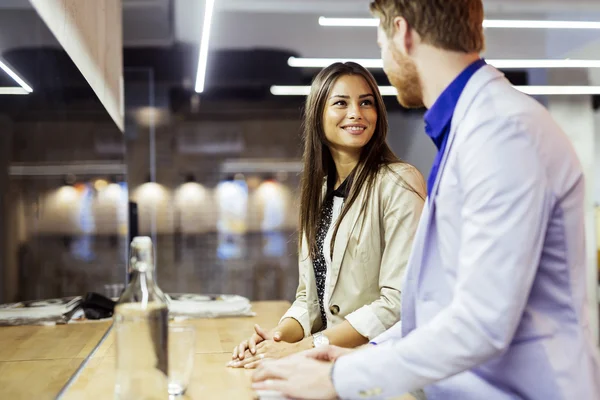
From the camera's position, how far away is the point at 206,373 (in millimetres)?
1553

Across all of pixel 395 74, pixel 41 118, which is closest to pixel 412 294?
pixel 395 74

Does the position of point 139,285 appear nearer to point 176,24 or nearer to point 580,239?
point 580,239

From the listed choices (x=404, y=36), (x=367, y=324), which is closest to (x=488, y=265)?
(x=404, y=36)

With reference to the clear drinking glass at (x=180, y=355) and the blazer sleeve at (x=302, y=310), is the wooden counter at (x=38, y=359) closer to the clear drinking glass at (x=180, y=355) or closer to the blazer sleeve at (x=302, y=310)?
the clear drinking glass at (x=180, y=355)

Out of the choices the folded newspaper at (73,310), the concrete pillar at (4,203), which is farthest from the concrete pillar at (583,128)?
the concrete pillar at (4,203)

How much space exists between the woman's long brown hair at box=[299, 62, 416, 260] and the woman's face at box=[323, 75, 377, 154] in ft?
0.06

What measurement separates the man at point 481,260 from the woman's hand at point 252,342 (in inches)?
22.1

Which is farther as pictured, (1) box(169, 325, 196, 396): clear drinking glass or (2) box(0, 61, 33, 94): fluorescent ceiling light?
(1) box(169, 325, 196, 396): clear drinking glass

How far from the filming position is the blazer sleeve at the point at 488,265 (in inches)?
36.1

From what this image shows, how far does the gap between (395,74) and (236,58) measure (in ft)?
15.8

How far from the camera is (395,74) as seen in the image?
1196 mm

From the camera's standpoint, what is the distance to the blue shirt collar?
3.66 feet

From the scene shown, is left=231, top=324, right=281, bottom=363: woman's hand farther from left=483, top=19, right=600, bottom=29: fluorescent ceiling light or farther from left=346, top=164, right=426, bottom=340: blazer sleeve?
left=483, top=19, right=600, bottom=29: fluorescent ceiling light

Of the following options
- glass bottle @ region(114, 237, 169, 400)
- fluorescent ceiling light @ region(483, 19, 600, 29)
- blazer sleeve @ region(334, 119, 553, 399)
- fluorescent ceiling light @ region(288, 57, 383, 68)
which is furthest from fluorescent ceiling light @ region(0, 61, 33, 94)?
fluorescent ceiling light @ region(288, 57, 383, 68)
